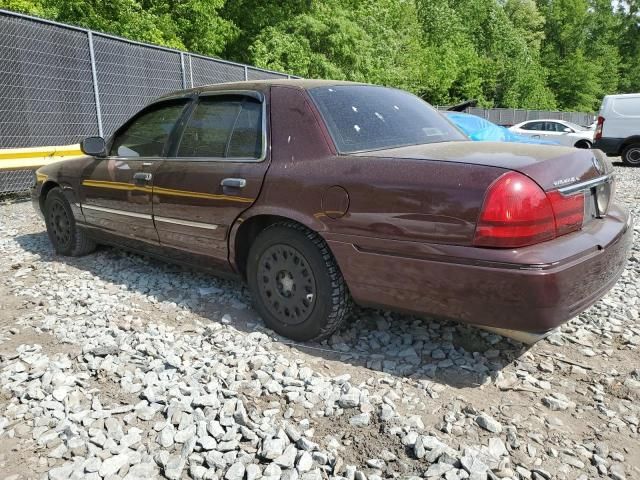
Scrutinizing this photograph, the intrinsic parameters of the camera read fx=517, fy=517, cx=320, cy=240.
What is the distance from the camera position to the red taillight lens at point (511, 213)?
228cm

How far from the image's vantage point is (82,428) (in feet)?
7.68

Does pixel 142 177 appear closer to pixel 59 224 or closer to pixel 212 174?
pixel 212 174

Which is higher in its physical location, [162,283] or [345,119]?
[345,119]

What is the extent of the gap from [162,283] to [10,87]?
17.5 feet

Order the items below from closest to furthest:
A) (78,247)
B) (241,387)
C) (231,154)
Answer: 1. (241,387)
2. (231,154)
3. (78,247)

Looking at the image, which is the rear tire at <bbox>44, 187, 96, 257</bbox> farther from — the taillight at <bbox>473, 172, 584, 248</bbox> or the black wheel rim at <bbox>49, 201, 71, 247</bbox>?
the taillight at <bbox>473, 172, 584, 248</bbox>

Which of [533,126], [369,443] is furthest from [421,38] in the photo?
[369,443]

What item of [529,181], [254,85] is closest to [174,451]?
[529,181]

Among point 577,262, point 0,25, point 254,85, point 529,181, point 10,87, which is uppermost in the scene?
point 0,25

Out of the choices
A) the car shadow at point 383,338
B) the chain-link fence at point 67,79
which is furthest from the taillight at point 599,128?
the car shadow at point 383,338

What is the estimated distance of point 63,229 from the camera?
5.06 m

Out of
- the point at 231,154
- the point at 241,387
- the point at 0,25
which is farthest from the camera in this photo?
the point at 0,25

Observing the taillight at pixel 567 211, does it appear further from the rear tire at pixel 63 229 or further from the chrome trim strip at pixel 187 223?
the rear tire at pixel 63 229

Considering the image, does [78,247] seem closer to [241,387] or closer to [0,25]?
[241,387]
